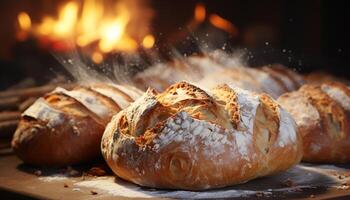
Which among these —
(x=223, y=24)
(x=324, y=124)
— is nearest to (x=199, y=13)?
(x=223, y=24)

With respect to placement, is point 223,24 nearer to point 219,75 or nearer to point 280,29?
point 280,29

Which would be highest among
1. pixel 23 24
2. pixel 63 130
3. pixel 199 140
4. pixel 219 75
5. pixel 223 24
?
pixel 223 24

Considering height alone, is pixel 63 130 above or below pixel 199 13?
below

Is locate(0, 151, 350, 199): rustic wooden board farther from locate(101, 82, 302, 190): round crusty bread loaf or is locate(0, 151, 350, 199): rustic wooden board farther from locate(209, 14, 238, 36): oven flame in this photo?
locate(209, 14, 238, 36): oven flame

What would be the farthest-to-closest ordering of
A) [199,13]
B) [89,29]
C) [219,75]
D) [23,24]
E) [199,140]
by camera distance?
[199,13] → [89,29] → [23,24] → [219,75] → [199,140]

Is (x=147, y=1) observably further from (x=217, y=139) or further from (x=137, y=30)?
(x=217, y=139)

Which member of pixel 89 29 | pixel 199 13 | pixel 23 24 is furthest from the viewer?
pixel 199 13

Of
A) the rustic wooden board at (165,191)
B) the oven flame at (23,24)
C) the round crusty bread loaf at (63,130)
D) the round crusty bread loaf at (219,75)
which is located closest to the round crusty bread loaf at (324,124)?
the rustic wooden board at (165,191)
